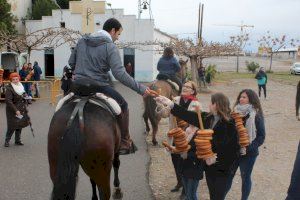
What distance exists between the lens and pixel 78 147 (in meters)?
4.78

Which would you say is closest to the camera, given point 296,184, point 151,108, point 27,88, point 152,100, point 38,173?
point 296,184

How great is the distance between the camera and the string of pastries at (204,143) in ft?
16.8

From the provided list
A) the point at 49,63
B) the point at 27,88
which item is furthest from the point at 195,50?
→ the point at 49,63

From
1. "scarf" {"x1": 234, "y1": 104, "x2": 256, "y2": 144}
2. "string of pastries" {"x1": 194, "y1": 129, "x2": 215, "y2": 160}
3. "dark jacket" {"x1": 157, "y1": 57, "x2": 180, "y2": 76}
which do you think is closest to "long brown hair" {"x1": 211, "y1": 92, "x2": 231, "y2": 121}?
"string of pastries" {"x1": 194, "y1": 129, "x2": 215, "y2": 160}

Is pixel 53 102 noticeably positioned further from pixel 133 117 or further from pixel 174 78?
pixel 174 78

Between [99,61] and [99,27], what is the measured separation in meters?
32.4

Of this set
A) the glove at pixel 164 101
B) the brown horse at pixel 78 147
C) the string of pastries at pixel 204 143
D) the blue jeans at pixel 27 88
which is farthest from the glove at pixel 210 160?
the blue jeans at pixel 27 88

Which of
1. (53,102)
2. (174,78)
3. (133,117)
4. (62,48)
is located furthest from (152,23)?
(174,78)

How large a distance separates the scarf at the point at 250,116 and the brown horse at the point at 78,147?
2.03 meters

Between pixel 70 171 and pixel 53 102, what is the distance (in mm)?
16291

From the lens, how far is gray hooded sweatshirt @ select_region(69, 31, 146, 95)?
18.0 feet

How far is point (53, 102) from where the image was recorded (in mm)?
20641

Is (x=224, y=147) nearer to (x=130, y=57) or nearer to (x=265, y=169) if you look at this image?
(x=265, y=169)

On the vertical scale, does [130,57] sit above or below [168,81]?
below
